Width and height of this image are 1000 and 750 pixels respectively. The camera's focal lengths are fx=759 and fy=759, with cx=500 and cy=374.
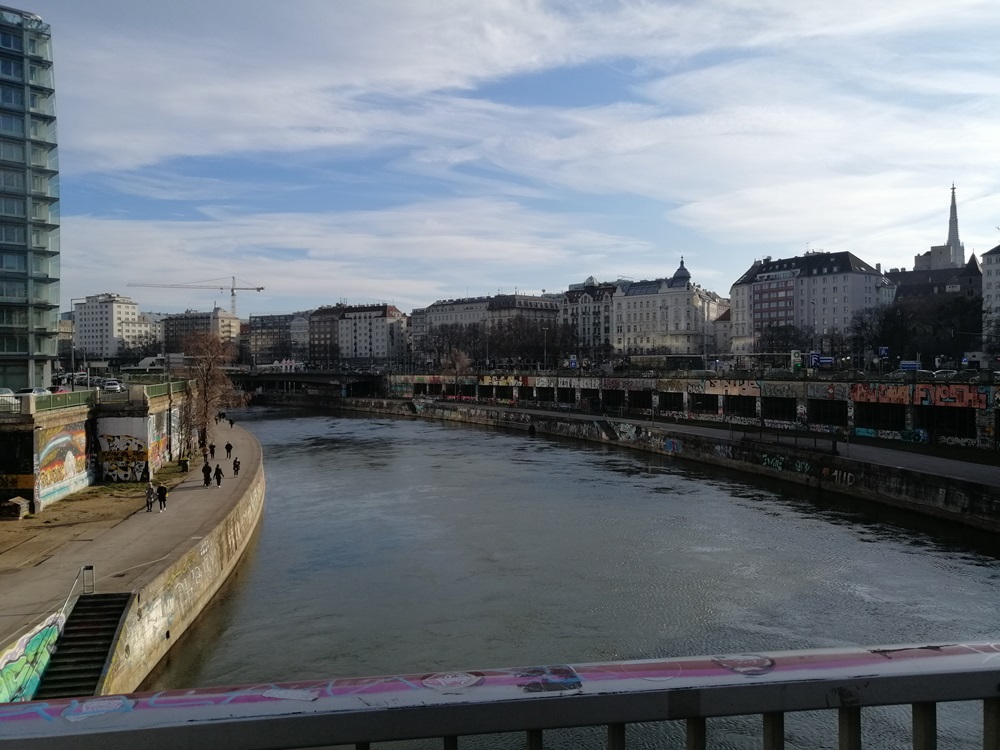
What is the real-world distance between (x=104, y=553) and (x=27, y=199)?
51020 mm

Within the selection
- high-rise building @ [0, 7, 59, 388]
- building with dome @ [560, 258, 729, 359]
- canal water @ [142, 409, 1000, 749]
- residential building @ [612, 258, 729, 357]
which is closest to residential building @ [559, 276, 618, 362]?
building with dome @ [560, 258, 729, 359]

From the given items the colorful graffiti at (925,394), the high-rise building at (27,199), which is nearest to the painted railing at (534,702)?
the colorful graffiti at (925,394)

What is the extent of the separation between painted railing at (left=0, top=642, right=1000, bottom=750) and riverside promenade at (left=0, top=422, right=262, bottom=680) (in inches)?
478

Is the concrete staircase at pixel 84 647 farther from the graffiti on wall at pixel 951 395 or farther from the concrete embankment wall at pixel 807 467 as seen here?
the graffiti on wall at pixel 951 395

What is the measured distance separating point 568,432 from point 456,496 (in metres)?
34.6

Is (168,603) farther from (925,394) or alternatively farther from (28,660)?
(925,394)

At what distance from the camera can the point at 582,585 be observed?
83.4 feet

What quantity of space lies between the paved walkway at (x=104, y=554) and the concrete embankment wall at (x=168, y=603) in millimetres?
355

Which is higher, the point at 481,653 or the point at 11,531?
the point at 11,531

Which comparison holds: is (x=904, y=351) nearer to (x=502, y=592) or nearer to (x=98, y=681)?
(x=502, y=592)

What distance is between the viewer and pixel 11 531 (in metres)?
24.8

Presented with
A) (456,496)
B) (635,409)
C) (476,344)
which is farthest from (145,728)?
(476,344)

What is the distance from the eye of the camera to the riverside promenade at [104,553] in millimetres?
17750

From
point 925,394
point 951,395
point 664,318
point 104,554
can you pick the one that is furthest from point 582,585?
point 664,318
